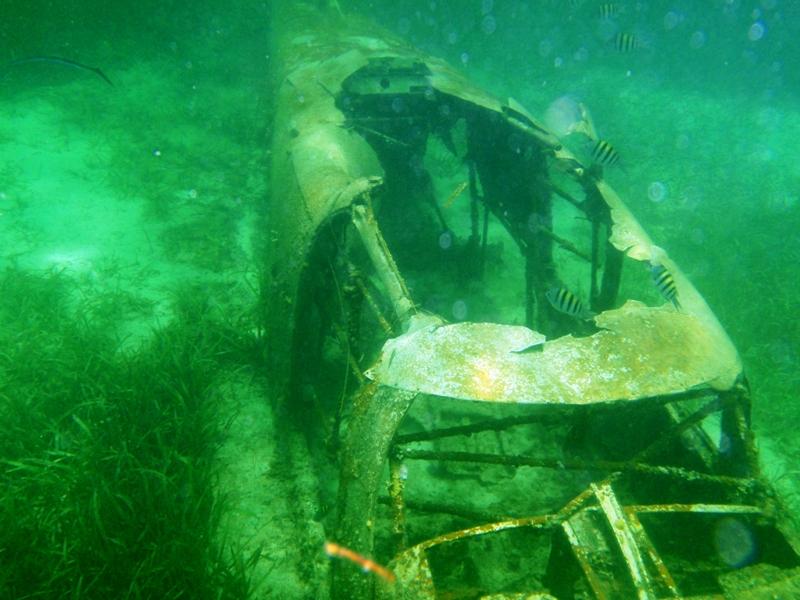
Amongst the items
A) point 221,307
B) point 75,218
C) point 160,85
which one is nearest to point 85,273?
point 75,218

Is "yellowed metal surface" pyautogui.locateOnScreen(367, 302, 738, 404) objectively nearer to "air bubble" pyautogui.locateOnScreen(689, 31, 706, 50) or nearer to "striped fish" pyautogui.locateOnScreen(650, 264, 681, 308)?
"striped fish" pyautogui.locateOnScreen(650, 264, 681, 308)

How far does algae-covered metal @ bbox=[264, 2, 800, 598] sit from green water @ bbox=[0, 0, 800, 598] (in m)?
0.66

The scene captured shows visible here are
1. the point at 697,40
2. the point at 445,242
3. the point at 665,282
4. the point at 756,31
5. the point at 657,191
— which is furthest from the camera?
the point at 756,31

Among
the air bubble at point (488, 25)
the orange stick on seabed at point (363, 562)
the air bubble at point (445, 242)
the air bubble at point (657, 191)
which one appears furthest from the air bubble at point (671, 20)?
the orange stick on seabed at point (363, 562)

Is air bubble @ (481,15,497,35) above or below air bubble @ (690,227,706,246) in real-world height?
above

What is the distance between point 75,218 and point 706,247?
37.8ft

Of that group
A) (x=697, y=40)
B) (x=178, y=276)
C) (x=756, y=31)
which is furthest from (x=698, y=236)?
(x=756, y=31)

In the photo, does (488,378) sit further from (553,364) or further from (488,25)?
(488,25)

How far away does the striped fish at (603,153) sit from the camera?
4.21 m

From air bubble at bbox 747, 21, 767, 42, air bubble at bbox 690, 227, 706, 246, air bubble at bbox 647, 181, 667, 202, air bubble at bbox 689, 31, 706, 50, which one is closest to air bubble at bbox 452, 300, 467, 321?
air bubble at bbox 690, 227, 706, 246

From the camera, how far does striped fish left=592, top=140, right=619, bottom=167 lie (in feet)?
13.8

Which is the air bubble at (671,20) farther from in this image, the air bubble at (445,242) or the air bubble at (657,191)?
the air bubble at (445,242)

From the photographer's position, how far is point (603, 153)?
430cm

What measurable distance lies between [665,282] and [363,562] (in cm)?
247
